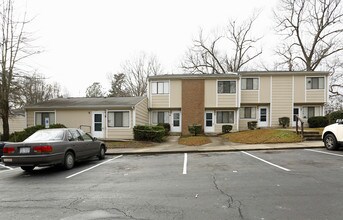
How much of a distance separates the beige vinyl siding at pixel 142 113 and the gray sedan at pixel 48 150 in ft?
35.4

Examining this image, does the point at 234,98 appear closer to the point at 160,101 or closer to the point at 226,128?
the point at 226,128

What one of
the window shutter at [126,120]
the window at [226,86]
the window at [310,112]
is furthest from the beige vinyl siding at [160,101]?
the window at [310,112]

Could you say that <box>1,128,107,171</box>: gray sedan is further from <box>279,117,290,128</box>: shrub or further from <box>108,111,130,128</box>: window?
<box>279,117,290,128</box>: shrub

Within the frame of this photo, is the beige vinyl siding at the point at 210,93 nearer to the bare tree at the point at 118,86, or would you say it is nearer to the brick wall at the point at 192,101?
the brick wall at the point at 192,101

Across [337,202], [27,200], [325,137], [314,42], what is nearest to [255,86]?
[325,137]

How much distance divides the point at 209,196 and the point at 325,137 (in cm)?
1063

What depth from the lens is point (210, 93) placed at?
81.2 feet

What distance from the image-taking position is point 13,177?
8547 millimetres

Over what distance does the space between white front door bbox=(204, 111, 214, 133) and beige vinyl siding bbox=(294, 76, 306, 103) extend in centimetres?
869

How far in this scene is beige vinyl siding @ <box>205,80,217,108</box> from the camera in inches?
973

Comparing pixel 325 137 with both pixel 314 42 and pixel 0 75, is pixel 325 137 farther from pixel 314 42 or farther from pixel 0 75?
pixel 314 42

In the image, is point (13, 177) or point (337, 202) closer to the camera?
point (337, 202)

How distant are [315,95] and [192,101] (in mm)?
12455

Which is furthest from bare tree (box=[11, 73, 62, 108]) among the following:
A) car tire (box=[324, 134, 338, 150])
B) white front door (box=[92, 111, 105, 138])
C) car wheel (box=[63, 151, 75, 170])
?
car tire (box=[324, 134, 338, 150])
